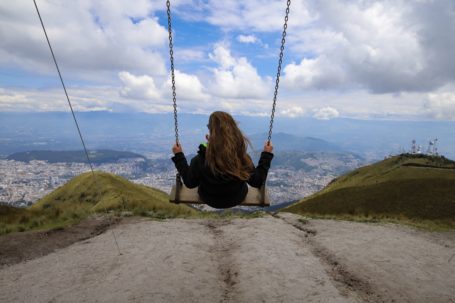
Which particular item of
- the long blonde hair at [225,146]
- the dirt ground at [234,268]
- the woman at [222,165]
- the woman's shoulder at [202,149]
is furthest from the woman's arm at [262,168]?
the dirt ground at [234,268]

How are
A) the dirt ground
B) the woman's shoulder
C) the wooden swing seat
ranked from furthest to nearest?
→ the dirt ground → the wooden swing seat → the woman's shoulder

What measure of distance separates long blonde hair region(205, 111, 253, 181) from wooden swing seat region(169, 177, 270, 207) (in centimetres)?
164

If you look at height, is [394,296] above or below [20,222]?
above

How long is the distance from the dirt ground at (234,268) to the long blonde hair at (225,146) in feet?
11.6

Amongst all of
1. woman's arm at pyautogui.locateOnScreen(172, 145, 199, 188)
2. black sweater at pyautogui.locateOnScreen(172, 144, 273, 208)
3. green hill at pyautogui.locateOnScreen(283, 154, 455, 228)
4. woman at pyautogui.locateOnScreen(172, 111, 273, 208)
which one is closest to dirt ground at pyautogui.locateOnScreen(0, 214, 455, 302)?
black sweater at pyautogui.locateOnScreen(172, 144, 273, 208)

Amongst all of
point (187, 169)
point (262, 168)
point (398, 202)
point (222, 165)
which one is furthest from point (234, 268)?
point (398, 202)

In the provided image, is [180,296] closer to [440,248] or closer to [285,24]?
[285,24]

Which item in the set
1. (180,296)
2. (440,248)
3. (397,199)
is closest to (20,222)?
(180,296)

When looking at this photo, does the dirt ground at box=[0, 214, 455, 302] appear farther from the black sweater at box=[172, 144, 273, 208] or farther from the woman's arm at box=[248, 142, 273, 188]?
the woman's arm at box=[248, 142, 273, 188]

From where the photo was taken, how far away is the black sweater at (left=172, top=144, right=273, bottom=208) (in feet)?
23.8

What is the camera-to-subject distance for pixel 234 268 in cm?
1127

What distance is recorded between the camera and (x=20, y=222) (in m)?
22.1

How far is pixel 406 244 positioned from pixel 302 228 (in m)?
5.08

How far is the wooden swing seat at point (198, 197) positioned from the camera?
853cm
